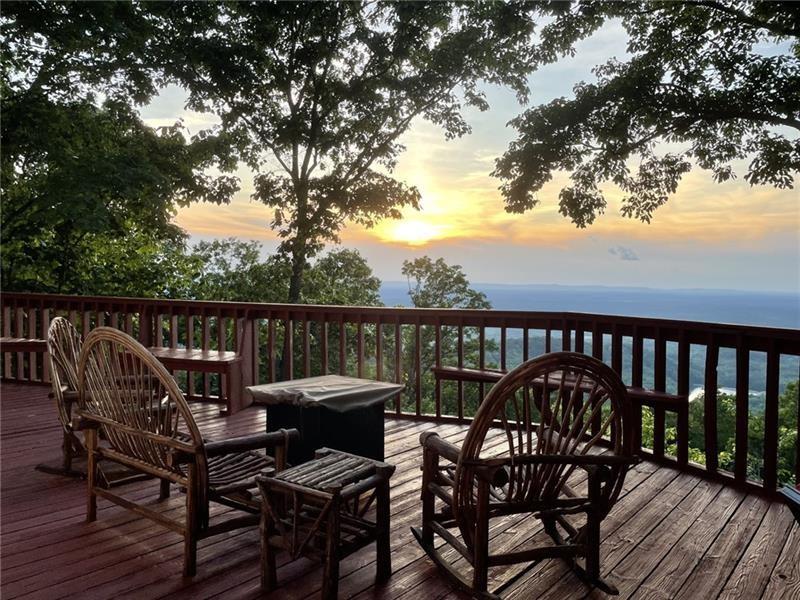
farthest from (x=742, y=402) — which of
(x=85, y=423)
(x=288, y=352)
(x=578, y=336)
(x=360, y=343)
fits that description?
(x=288, y=352)

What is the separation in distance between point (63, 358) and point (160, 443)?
142cm

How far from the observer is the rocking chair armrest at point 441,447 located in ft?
7.59

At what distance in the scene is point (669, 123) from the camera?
11.9 m

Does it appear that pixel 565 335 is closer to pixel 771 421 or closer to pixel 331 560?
pixel 771 421

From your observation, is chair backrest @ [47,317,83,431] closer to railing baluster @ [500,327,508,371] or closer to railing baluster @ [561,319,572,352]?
railing baluster @ [500,327,508,371]

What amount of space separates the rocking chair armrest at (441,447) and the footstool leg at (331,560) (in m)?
0.50

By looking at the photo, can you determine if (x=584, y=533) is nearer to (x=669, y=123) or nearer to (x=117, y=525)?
(x=117, y=525)

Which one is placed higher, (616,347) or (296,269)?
(296,269)

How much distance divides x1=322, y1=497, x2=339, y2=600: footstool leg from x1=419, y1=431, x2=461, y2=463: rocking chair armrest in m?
0.50

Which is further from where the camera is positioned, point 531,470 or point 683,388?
point 683,388

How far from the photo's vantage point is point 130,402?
2568 millimetres

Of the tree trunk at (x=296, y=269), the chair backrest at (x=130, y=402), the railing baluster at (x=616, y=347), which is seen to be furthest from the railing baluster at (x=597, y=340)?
the tree trunk at (x=296, y=269)

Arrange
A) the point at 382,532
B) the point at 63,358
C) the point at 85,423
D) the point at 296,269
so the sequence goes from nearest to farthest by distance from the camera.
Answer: the point at 382,532
the point at 85,423
the point at 63,358
the point at 296,269

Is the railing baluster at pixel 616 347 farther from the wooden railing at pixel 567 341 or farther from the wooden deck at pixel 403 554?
the wooden deck at pixel 403 554
